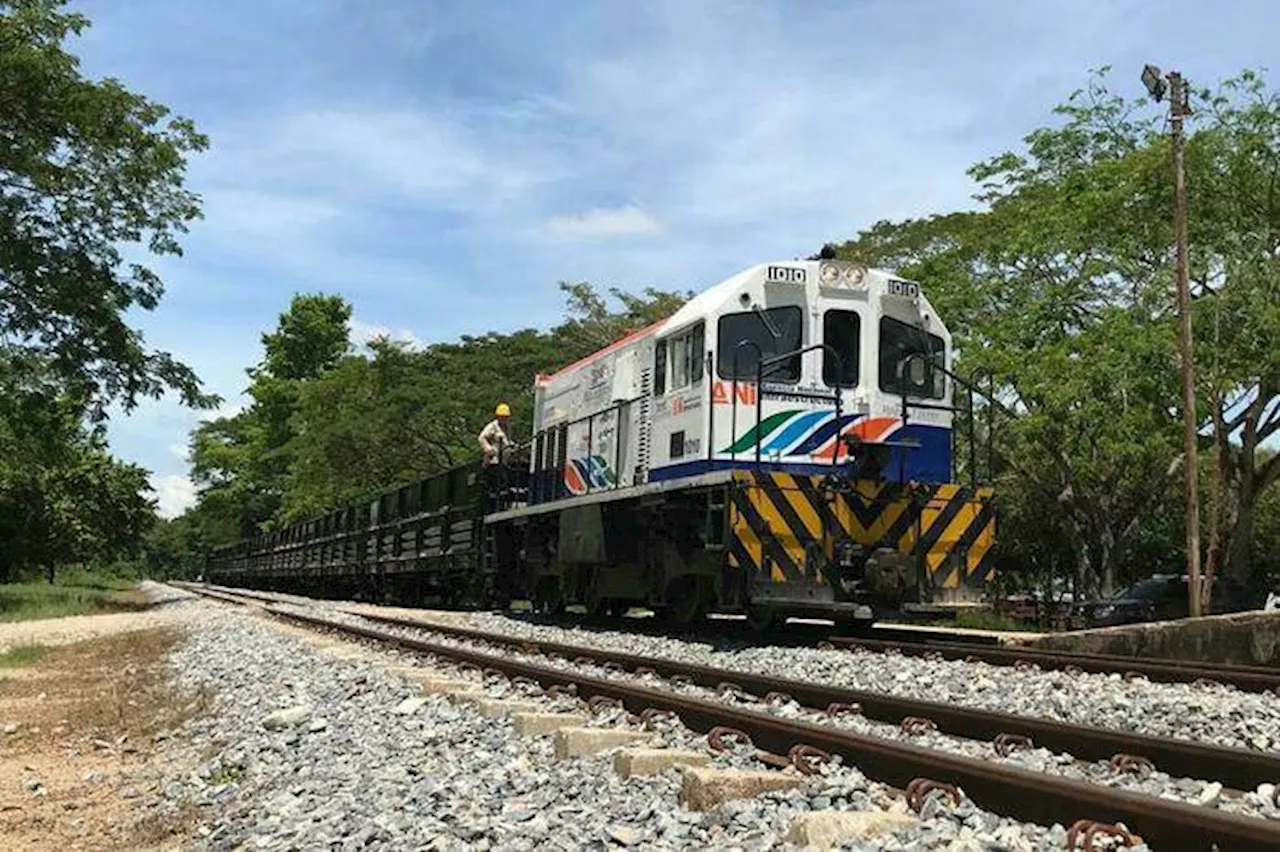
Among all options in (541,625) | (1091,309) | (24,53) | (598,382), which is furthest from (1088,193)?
(24,53)

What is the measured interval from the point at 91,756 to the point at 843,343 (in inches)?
305

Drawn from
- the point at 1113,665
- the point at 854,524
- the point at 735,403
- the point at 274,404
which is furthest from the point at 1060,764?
the point at 274,404

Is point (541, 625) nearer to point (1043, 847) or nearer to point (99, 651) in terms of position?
point (99, 651)

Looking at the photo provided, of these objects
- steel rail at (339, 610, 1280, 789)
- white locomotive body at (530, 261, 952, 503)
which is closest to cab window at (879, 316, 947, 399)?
white locomotive body at (530, 261, 952, 503)

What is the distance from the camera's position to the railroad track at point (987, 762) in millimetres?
3324

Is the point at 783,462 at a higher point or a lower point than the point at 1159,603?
higher

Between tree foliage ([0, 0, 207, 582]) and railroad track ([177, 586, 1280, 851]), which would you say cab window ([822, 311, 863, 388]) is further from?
tree foliage ([0, 0, 207, 582])

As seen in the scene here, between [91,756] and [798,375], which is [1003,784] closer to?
[91,756]

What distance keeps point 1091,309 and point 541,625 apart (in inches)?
570

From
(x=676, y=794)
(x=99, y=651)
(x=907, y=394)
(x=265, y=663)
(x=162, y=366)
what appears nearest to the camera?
(x=676, y=794)

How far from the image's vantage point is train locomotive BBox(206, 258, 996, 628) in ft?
35.8

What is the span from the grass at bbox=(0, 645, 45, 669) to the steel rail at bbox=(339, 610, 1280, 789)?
9621 mm

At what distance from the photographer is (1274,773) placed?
453 centimetres

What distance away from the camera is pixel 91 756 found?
7.39 metres
